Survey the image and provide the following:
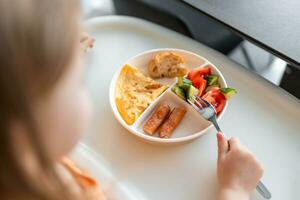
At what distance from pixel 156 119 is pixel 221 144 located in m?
0.14

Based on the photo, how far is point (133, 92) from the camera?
85 cm

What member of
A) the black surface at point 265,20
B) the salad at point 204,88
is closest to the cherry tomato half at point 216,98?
the salad at point 204,88

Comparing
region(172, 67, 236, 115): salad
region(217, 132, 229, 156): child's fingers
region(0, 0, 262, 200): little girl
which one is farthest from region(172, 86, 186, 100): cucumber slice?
region(0, 0, 262, 200): little girl

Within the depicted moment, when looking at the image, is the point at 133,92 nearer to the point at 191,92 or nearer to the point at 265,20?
the point at 191,92

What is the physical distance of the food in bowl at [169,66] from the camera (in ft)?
2.85

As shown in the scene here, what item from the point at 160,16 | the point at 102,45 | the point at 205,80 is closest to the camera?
the point at 205,80

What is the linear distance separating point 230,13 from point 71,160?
50cm

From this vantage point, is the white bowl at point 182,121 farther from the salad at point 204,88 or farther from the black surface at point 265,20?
the black surface at point 265,20

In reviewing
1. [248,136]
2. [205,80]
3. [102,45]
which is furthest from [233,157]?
[102,45]

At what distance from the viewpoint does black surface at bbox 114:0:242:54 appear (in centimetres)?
115

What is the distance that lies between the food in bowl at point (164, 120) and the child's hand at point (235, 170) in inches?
3.6

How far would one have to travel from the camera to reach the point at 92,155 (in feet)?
2.53

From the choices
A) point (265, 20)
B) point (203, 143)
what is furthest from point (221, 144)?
point (265, 20)

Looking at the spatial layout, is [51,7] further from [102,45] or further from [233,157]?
[102,45]
